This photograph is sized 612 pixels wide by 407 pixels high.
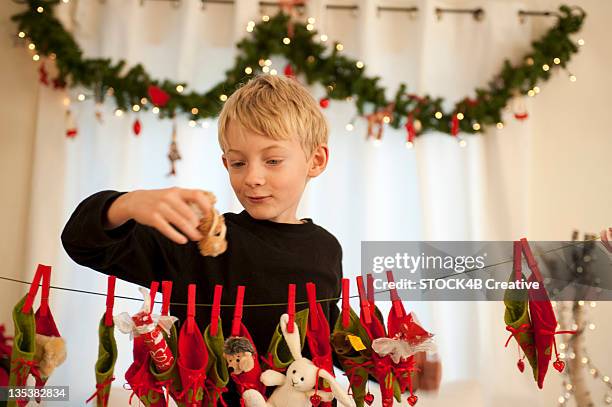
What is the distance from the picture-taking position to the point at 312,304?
0.94 metres

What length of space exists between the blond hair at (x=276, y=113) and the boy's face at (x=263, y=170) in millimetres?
13

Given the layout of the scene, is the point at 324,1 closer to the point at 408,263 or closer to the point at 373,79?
the point at 373,79

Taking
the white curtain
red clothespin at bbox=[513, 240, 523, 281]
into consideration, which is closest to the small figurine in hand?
red clothespin at bbox=[513, 240, 523, 281]

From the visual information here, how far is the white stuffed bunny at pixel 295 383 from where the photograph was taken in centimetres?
90

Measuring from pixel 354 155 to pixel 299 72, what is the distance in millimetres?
353

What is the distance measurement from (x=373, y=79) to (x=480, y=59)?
0.43m

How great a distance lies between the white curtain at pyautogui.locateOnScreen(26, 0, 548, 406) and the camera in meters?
2.37

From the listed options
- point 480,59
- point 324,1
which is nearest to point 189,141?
point 324,1

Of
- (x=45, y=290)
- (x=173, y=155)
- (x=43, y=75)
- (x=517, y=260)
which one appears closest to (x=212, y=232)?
(x=45, y=290)

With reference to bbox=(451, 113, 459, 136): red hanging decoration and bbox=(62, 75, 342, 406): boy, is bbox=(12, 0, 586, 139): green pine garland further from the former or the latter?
bbox=(62, 75, 342, 406): boy

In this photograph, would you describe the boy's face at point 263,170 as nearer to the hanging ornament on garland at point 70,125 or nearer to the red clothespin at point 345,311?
the red clothespin at point 345,311

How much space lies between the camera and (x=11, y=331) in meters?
2.32

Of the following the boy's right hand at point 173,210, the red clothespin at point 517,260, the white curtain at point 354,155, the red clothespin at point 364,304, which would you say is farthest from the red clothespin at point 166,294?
the white curtain at point 354,155

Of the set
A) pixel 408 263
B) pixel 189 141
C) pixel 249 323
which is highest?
pixel 189 141
